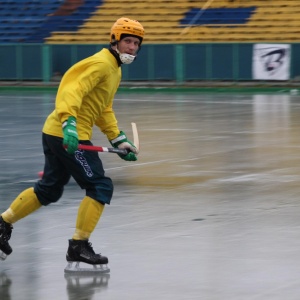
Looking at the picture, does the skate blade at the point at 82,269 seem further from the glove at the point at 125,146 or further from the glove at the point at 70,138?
the glove at the point at 125,146

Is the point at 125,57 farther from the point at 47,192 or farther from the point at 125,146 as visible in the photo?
the point at 47,192

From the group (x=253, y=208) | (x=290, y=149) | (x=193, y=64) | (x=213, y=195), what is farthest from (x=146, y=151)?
(x=193, y=64)

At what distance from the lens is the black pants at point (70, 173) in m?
7.59

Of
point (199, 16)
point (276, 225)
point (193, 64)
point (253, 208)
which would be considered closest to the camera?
point (276, 225)

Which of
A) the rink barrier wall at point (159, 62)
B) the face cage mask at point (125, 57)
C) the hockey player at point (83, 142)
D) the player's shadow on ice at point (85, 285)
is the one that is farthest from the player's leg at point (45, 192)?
the rink barrier wall at point (159, 62)

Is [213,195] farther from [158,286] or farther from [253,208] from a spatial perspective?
[158,286]

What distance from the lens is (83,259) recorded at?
7.57 m

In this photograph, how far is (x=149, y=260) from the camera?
7770 mm

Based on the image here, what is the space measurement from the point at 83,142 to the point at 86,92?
42cm

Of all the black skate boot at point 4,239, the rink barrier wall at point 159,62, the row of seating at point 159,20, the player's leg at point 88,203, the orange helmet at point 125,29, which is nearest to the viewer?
the player's leg at point 88,203

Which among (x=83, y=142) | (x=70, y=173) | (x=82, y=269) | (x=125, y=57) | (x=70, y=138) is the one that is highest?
(x=125, y=57)

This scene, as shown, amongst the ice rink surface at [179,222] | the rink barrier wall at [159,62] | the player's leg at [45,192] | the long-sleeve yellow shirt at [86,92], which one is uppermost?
the long-sleeve yellow shirt at [86,92]

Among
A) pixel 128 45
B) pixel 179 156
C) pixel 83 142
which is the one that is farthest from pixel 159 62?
pixel 83 142

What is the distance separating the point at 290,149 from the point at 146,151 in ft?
7.07
